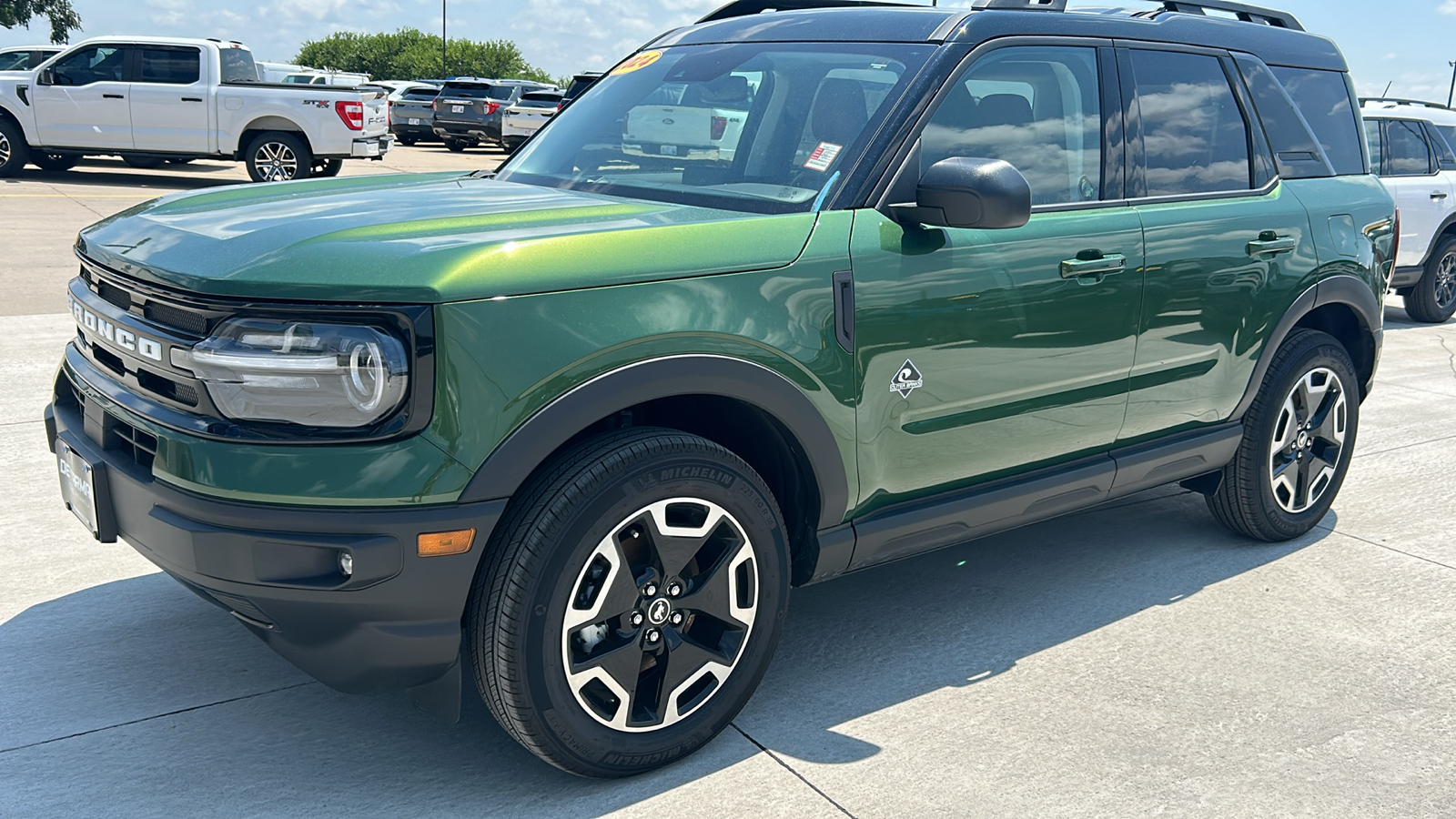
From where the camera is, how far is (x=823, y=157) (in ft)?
11.6

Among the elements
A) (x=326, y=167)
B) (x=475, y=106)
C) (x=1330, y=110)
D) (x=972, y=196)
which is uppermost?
(x=1330, y=110)

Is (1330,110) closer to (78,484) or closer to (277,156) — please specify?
(78,484)

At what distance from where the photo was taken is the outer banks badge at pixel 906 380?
3.41m

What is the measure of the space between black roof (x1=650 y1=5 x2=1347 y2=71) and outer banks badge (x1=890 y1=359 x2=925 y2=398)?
101 cm

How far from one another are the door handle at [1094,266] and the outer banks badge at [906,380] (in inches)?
26.3

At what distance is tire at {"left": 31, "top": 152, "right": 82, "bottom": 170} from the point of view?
17859 mm

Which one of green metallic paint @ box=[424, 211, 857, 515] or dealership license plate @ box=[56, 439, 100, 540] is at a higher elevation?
green metallic paint @ box=[424, 211, 857, 515]

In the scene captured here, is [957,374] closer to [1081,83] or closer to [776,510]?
[776,510]

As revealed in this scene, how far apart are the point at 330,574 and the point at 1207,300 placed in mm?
3009

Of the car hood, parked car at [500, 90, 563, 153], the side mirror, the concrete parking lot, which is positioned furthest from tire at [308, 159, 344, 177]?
the side mirror

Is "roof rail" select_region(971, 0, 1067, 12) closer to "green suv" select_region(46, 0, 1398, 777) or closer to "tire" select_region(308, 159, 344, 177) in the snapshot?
"green suv" select_region(46, 0, 1398, 777)

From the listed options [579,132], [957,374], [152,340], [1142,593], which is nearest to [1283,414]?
[1142,593]

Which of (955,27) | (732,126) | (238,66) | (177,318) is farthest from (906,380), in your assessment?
(238,66)

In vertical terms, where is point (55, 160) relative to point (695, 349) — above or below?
below
